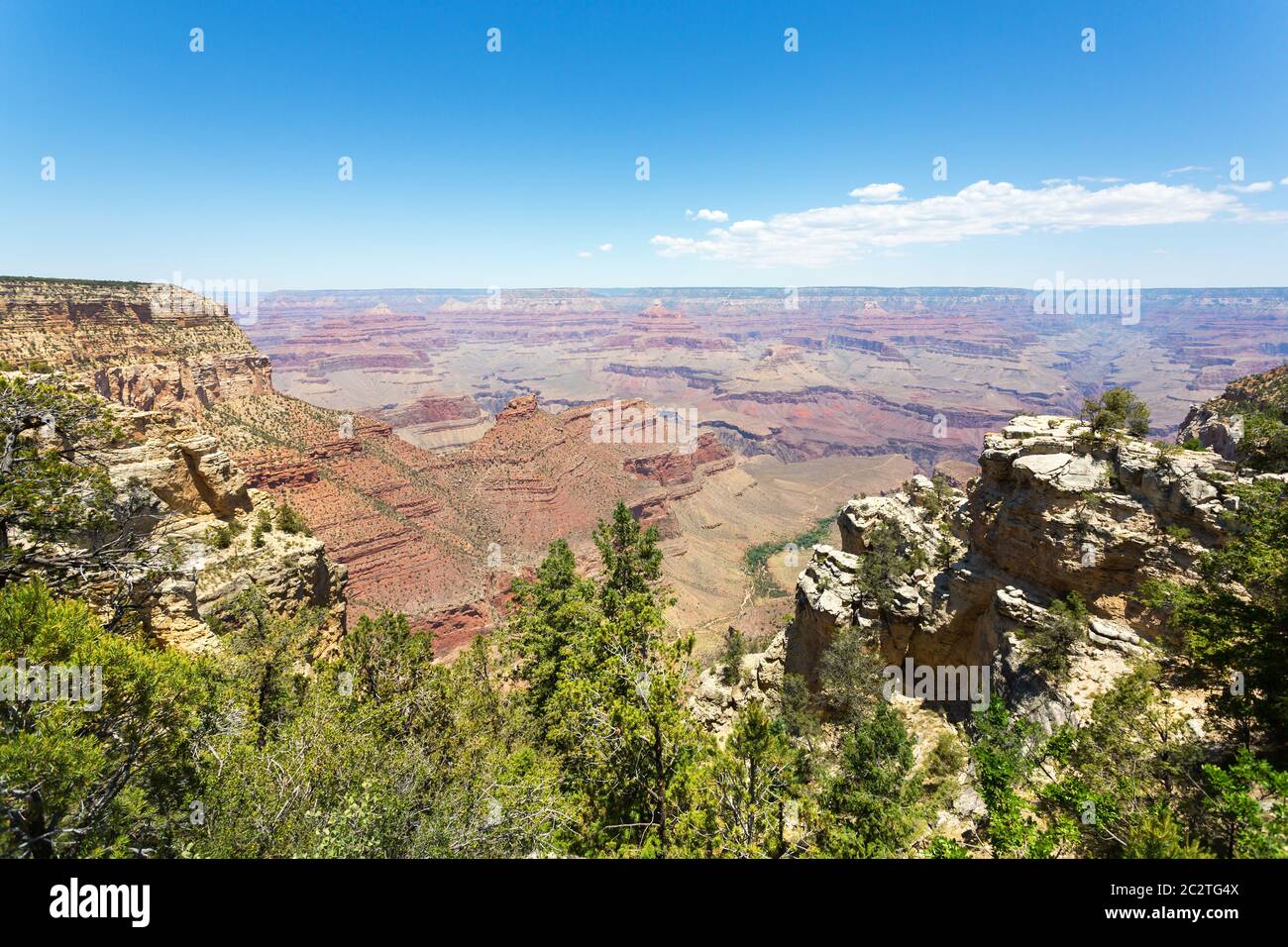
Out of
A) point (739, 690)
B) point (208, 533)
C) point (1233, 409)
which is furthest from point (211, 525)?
point (1233, 409)

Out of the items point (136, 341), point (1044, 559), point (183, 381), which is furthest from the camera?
point (183, 381)

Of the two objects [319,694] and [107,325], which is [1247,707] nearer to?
[319,694]

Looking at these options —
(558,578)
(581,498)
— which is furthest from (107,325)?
(558,578)

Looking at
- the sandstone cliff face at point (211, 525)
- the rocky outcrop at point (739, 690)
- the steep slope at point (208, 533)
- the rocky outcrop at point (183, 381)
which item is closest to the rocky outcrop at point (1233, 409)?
the rocky outcrop at point (739, 690)

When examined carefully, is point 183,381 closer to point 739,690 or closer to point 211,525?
point 211,525

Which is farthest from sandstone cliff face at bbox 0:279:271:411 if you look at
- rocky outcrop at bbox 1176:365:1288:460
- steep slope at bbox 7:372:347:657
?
rocky outcrop at bbox 1176:365:1288:460
